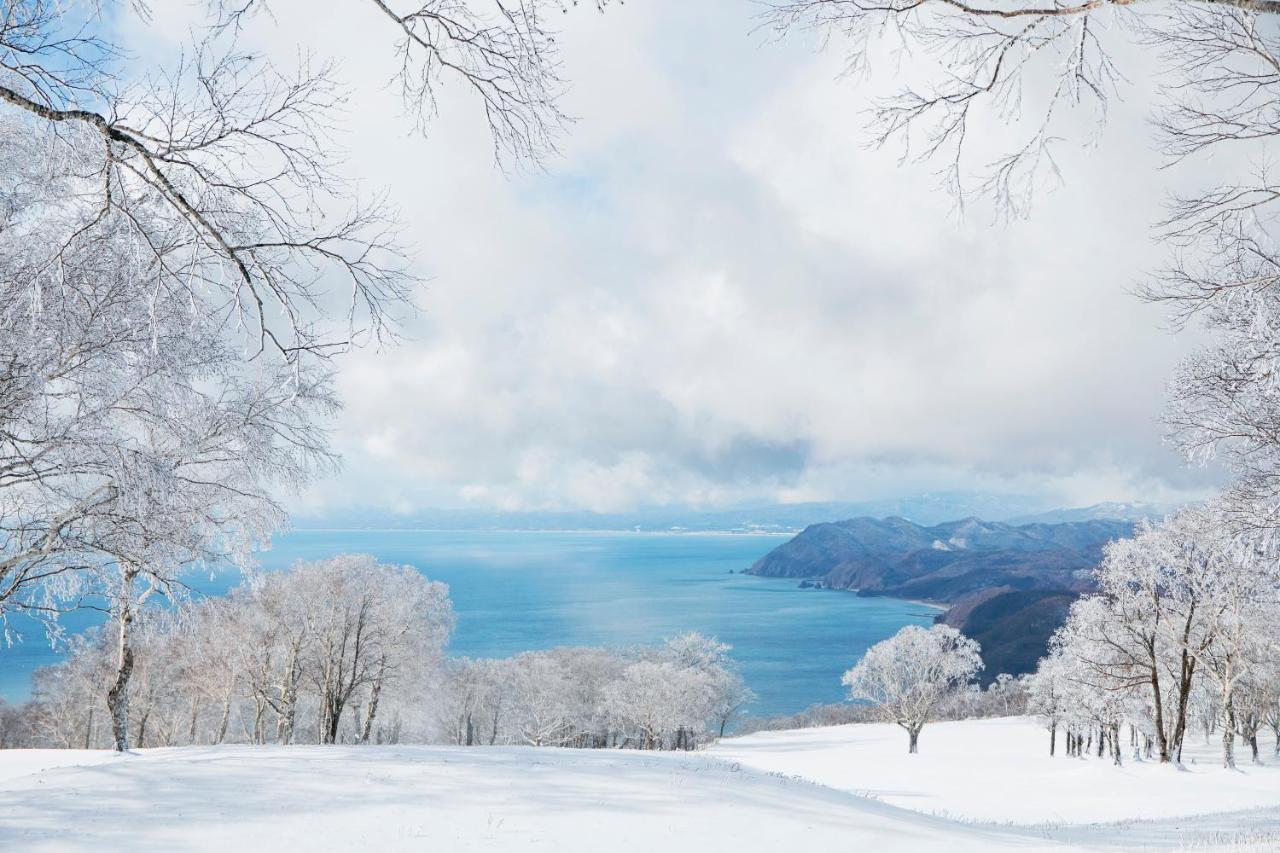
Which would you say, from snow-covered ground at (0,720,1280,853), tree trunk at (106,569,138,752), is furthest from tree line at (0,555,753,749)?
snow-covered ground at (0,720,1280,853)

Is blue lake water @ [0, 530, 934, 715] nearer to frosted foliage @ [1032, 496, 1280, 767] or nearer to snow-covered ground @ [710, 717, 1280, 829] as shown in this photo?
snow-covered ground @ [710, 717, 1280, 829]

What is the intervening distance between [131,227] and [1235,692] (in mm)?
35443

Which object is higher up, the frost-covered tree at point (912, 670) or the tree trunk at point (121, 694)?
the tree trunk at point (121, 694)

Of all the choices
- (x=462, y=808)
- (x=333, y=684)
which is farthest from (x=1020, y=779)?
(x=462, y=808)

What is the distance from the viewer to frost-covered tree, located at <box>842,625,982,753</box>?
125 feet

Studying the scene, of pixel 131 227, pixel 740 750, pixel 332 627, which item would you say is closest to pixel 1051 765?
pixel 740 750

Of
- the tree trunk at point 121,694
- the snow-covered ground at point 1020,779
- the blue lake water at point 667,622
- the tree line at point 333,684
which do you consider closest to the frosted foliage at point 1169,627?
the snow-covered ground at point 1020,779

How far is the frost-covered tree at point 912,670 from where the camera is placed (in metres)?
38.0

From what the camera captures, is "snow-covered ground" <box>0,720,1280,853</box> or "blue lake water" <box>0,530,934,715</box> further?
"blue lake water" <box>0,530,934,715</box>

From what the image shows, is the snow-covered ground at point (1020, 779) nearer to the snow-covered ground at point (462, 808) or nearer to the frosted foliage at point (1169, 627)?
the frosted foliage at point (1169, 627)

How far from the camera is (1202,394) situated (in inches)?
354

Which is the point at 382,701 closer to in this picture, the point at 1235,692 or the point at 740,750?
the point at 740,750

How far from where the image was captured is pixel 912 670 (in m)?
39.2

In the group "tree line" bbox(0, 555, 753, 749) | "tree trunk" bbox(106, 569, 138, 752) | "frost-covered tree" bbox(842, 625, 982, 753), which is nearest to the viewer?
"tree trunk" bbox(106, 569, 138, 752)
